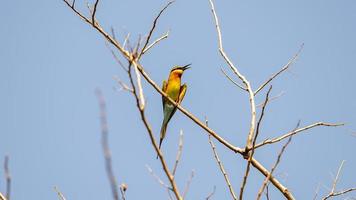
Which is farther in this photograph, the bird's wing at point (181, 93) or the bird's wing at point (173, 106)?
the bird's wing at point (181, 93)

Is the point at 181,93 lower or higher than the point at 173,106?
higher

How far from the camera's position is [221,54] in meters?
3.53

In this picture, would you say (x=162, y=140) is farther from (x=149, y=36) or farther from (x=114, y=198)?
(x=114, y=198)

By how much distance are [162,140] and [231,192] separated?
2465 mm

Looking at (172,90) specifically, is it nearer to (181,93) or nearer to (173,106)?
(181,93)

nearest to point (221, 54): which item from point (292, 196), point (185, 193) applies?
point (292, 196)

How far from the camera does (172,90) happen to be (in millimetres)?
6137

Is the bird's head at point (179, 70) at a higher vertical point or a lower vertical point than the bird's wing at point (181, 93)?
higher

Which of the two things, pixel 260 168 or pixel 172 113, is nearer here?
pixel 260 168

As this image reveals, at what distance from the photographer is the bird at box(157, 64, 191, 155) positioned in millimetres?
5734

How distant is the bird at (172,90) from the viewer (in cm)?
573

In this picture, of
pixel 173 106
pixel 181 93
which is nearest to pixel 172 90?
pixel 181 93

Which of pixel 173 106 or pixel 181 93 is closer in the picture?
pixel 173 106

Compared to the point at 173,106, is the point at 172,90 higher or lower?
higher
